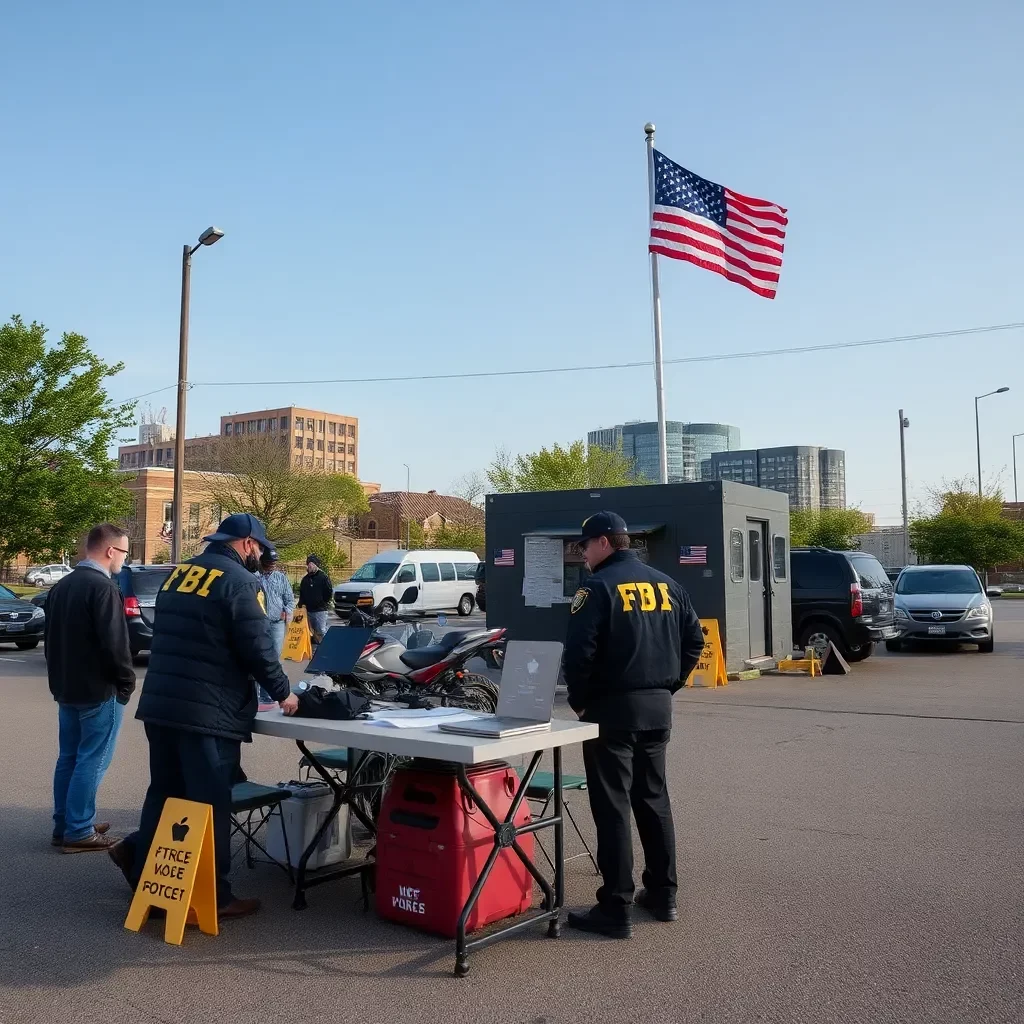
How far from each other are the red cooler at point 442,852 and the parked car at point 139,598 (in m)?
11.9

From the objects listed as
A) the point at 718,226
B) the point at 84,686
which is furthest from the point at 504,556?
the point at 84,686

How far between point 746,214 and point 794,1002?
16249 millimetres

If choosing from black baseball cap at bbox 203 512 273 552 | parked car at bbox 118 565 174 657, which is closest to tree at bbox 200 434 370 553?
parked car at bbox 118 565 174 657

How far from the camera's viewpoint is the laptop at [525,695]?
500cm

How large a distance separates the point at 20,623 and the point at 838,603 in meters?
15.7

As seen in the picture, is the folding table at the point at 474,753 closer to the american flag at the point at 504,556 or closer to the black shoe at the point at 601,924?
the black shoe at the point at 601,924

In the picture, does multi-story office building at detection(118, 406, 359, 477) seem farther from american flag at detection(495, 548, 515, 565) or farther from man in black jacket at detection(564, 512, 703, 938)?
man in black jacket at detection(564, 512, 703, 938)

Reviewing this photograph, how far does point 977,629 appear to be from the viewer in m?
20.7

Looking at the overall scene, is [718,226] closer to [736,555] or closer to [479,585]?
[736,555]

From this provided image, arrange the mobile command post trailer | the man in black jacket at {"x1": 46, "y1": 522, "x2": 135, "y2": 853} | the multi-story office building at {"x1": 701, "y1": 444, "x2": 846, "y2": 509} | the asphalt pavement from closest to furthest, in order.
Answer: the asphalt pavement
the man in black jacket at {"x1": 46, "y1": 522, "x2": 135, "y2": 853}
the mobile command post trailer
the multi-story office building at {"x1": 701, "y1": 444, "x2": 846, "y2": 509}

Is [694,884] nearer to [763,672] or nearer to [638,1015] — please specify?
[638,1015]

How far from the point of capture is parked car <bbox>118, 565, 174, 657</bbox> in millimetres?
16609

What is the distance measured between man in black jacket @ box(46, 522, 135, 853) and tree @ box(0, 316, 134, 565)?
2280 centimetres

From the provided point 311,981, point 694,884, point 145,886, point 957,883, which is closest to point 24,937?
point 145,886
